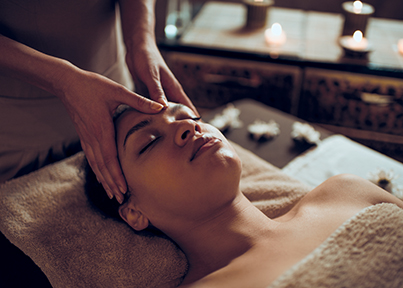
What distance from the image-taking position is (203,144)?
34.4 inches

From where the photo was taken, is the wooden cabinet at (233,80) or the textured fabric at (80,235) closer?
the textured fabric at (80,235)

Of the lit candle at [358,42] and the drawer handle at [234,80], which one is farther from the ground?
the lit candle at [358,42]

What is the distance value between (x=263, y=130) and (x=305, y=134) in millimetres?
187

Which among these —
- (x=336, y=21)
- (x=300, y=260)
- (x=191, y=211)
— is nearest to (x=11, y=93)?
(x=191, y=211)

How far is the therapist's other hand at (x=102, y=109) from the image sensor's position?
0.90m

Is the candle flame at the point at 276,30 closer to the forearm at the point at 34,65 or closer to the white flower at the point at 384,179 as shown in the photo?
the white flower at the point at 384,179

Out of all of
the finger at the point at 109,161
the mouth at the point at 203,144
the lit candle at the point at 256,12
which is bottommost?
the finger at the point at 109,161

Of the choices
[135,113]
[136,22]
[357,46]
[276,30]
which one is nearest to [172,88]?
[135,113]

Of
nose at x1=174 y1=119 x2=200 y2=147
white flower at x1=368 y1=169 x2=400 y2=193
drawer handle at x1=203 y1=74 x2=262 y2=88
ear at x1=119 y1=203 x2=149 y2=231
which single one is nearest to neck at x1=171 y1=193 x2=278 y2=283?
ear at x1=119 y1=203 x2=149 y2=231

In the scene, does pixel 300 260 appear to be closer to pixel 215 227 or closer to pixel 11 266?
pixel 215 227

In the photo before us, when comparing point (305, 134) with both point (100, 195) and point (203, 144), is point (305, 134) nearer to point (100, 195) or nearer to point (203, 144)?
point (203, 144)

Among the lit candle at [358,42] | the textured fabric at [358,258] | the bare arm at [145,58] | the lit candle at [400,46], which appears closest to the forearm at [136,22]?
the bare arm at [145,58]

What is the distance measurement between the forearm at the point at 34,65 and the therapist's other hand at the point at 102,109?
1.1 inches

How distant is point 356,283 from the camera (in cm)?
71
